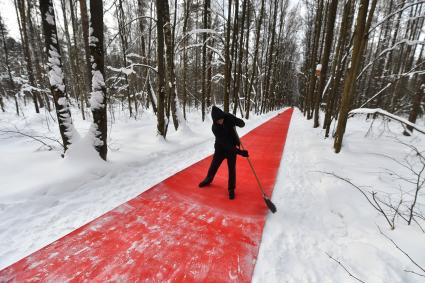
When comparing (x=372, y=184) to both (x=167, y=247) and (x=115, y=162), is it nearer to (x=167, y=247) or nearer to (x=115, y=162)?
(x=167, y=247)

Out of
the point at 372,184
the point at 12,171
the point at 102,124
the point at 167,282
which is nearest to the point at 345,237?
the point at 372,184

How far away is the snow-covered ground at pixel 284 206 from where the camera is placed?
274cm

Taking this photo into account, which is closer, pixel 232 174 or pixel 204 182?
pixel 232 174

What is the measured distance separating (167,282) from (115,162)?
4.01 m

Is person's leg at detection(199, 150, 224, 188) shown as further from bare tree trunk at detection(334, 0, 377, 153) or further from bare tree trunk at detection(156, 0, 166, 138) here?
bare tree trunk at detection(334, 0, 377, 153)

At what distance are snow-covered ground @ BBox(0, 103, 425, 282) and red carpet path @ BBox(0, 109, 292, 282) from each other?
9.3 inches

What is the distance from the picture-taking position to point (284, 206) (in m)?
4.27

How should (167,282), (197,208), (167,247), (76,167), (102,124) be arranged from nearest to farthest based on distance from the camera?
(167,282), (167,247), (197,208), (76,167), (102,124)

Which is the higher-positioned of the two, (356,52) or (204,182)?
A: (356,52)

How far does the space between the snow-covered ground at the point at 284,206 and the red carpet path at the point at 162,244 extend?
0.24 m

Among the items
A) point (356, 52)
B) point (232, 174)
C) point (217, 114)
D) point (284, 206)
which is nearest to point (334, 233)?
point (284, 206)

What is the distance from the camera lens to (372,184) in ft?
15.1

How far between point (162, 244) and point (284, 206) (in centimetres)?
237

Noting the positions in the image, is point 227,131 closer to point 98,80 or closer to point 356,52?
point 98,80
